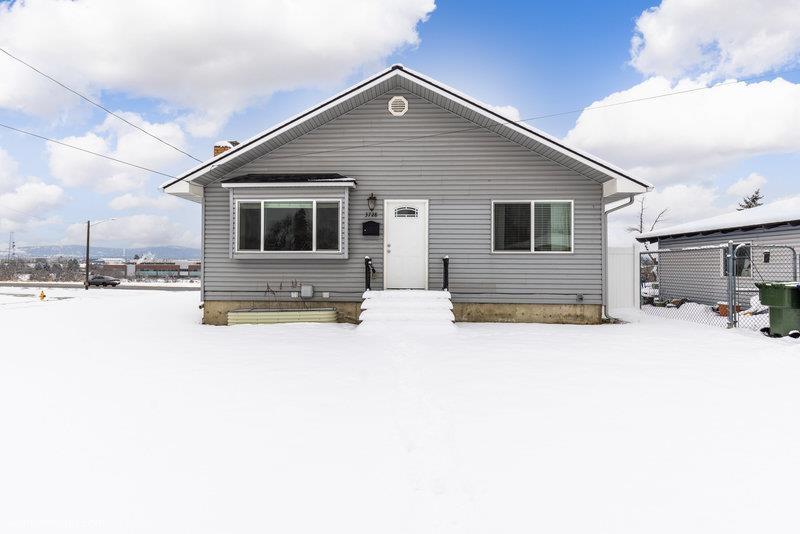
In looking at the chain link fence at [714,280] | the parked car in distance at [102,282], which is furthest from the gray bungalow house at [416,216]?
the parked car in distance at [102,282]

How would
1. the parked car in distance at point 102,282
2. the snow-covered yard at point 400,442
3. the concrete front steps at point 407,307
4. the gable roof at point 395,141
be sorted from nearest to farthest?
1. the snow-covered yard at point 400,442
2. the concrete front steps at point 407,307
3. the gable roof at point 395,141
4. the parked car in distance at point 102,282

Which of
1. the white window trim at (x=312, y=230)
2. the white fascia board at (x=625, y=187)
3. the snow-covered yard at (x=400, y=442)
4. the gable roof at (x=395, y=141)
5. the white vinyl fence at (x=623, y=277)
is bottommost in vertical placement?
the snow-covered yard at (x=400, y=442)

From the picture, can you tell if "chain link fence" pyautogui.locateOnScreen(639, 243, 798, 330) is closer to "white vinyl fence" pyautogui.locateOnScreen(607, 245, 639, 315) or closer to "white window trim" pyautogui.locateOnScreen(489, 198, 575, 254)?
"white vinyl fence" pyautogui.locateOnScreen(607, 245, 639, 315)

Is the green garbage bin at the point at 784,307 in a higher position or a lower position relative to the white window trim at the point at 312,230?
lower

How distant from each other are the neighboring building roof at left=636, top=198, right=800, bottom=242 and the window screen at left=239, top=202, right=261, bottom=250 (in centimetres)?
1480

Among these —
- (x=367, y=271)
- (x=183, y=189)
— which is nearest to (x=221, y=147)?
(x=183, y=189)

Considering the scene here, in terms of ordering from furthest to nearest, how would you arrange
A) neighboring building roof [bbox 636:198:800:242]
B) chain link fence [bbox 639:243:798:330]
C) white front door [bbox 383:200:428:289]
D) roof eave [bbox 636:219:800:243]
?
neighboring building roof [bbox 636:198:800:242], roof eave [bbox 636:219:800:243], chain link fence [bbox 639:243:798:330], white front door [bbox 383:200:428:289]

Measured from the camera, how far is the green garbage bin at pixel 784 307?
8438 millimetres

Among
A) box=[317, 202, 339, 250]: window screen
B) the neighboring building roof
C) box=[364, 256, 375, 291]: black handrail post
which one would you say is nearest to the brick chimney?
box=[317, 202, 339, 250]: window screen

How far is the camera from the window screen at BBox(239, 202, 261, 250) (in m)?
11.0

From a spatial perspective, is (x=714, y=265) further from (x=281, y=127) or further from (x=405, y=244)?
(x=281, y=127)

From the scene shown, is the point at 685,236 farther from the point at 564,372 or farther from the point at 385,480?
the point at 385,480

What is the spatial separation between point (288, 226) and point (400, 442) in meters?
8.13

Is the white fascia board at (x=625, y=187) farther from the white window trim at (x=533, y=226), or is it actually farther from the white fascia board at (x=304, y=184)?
the white fascia board at (x=304, y=184)
